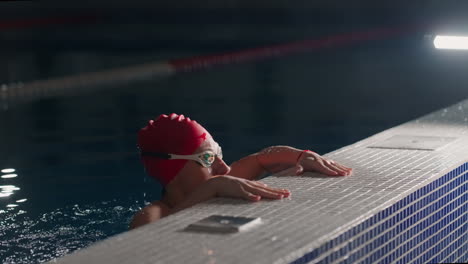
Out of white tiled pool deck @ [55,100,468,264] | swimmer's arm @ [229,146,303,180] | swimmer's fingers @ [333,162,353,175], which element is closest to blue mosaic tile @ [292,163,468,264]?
white tiled pool deck @ [55,100,468,264]

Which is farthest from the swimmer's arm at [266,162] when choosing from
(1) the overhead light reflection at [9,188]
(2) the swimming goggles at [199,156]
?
(1) the overhead light reflection at [9,188]

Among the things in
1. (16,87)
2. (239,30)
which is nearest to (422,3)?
(239,30)

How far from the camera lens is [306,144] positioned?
7.28 m

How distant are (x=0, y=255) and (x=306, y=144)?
3.27 metres

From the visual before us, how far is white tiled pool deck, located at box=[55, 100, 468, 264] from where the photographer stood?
2709mm

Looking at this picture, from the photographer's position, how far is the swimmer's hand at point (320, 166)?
387cm

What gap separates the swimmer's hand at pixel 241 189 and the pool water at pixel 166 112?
1.39 m

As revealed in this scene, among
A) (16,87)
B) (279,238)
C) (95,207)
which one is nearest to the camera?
(279,238)

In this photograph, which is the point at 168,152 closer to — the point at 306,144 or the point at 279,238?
the point at 279,238

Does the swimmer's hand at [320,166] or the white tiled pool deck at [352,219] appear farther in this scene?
the swimmer's hand at [320,166]

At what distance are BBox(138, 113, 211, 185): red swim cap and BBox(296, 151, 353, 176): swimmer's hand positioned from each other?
1.76 feet

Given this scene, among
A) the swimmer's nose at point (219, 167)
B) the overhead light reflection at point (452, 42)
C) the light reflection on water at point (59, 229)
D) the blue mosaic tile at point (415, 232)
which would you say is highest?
the overhead light reflection at point (452, 42)

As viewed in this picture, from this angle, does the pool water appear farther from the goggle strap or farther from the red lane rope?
the goggle strap

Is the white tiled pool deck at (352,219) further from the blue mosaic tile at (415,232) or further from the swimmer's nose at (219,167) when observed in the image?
the swimmer's nose at (219,167)
